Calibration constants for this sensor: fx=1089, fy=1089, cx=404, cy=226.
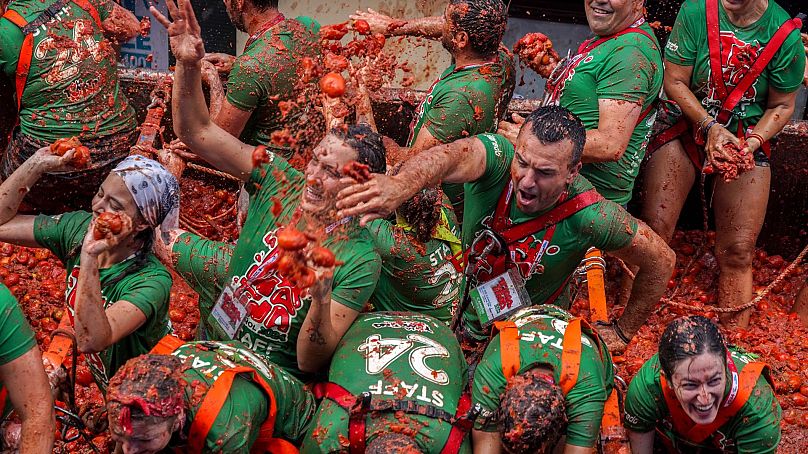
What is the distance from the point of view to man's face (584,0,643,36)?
→ 5.29m

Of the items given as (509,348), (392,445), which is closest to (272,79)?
(509,348)

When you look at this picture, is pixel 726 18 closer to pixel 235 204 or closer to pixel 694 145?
pixel 694 145

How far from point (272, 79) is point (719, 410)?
107 inches

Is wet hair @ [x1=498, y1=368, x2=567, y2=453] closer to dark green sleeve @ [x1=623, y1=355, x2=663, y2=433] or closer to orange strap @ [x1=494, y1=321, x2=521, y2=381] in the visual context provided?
orange strap @ [x1=494, y1=321, x2=521, y2=381]

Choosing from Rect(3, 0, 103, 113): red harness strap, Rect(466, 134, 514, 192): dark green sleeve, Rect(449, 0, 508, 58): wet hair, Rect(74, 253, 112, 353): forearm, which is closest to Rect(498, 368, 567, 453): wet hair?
Rect(466, 134, 514, 192): dark green sleeve

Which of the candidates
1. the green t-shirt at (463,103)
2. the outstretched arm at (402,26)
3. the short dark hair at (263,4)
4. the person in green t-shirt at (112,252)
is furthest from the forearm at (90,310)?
the outstretched arm at (402,26)

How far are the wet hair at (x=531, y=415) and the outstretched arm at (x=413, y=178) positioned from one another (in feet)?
2.82

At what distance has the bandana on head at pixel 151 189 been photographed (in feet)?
13.9

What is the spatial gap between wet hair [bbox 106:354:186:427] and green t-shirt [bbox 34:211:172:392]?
0.38 metres

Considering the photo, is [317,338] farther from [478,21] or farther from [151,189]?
[478,21]

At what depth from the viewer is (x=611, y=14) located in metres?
5.31

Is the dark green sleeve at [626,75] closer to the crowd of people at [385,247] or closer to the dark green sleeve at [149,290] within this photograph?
the crowd of people at [385,247]

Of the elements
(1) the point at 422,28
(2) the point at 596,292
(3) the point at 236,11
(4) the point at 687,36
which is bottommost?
(2) the point at 596,292

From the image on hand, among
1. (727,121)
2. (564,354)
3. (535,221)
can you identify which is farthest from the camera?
(727,121)
